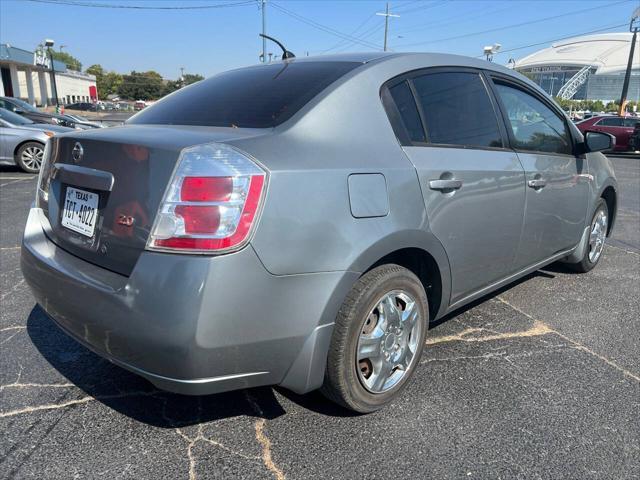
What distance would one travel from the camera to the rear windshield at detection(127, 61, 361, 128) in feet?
7.47

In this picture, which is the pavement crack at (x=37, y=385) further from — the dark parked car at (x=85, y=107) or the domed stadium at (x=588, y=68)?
the domed stadium at (x=588, y=68)

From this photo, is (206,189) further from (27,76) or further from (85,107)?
(27,76)

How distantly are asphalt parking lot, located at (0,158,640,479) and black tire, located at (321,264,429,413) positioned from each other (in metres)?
0.14

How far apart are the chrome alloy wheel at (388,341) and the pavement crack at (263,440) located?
20.1 inches

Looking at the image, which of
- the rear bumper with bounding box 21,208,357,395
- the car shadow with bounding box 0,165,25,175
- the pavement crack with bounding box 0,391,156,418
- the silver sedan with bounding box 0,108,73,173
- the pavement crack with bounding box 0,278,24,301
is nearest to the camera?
the rear bumper with bounding box 21,208,357,395

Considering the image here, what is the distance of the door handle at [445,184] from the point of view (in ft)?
8.14

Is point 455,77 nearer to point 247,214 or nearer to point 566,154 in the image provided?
point 566,154

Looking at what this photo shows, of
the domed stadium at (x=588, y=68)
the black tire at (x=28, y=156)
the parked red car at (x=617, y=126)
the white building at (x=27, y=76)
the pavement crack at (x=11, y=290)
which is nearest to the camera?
the pavement crack at (x=11, y=290)

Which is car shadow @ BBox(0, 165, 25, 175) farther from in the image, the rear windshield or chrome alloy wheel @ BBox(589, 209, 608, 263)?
chrome alloy wheel @ BBox(589, 209, 608, 263)

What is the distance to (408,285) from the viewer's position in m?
2.42

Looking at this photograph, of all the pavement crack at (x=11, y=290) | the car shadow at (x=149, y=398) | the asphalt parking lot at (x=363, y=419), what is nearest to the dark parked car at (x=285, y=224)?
the asphalt parking lot at (x=363, y=419)

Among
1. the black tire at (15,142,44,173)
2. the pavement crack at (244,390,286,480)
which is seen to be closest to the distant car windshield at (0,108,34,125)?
the black tire at (15,142,44,173)

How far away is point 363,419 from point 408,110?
1.54 metres

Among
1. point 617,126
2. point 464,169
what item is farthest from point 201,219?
point 617,126
